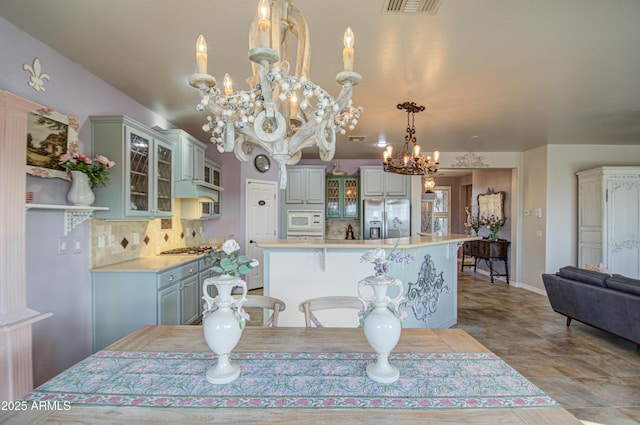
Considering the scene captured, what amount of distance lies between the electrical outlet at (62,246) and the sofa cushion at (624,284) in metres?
4.98

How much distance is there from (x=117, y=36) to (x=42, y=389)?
222 cm

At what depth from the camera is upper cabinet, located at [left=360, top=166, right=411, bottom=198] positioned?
6.26 m

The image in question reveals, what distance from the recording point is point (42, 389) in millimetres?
1140

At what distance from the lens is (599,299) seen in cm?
333

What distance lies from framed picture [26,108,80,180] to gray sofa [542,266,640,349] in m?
5.04

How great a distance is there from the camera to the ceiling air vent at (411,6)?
6.02ft

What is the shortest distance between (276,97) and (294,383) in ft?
3.87

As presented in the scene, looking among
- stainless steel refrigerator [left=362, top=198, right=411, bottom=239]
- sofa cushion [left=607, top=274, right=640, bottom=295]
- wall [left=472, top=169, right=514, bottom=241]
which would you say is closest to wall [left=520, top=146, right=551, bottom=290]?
wall [left=472, top=169, right=514, bottom=241]

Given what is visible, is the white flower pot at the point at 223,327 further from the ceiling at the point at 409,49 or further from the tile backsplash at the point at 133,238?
the tile backsplash at the point at 133,238

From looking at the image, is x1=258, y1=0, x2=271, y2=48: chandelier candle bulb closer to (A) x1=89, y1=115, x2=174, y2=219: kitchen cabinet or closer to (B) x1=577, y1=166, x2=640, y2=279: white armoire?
(A) x1=89, y1=115, x2=174, y2=219: kitchen cabinet

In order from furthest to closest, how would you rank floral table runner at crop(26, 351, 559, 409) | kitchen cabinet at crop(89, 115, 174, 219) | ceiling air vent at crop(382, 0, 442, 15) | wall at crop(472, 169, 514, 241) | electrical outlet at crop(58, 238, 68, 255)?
wall at crop(472, 169, 514, 241), kitchen cabinet at crop(89, 115, 174, 219), electrical outlet at crop(58, 238, 68, 255), ceiling air vent at crop(382, 0, 442, 15), floral table runner at crop(26, 351, 559, 409)

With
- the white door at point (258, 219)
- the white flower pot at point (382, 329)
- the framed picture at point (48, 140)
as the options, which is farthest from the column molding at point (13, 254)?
the white door at point (258, 219)

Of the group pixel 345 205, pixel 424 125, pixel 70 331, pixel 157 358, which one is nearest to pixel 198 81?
pixel 157 358

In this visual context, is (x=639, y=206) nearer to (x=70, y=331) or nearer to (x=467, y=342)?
(x=467, y=342)
